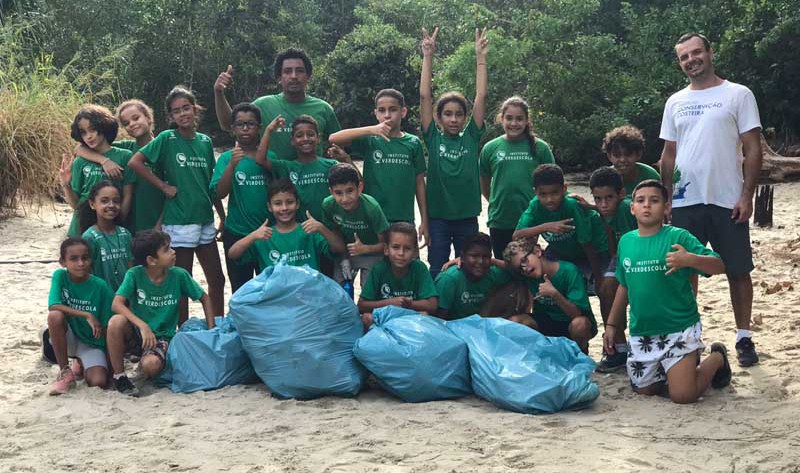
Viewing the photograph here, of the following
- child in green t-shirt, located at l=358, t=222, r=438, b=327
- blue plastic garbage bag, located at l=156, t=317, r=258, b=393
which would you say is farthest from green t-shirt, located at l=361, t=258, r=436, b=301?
blue plastic garbage bag, located at l=156, t=317, r=258, b=393

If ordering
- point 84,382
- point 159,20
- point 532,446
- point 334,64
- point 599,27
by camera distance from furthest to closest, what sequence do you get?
1. point 159,20
2. point 334,64
3. point 599,27
4. point 84,382
5. point 532,446

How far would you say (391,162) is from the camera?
525 centimetres

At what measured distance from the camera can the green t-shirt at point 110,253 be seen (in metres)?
5.02

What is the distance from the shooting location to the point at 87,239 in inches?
196

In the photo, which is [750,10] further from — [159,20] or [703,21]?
[159,20]

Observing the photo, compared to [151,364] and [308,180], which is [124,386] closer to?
[151,364]

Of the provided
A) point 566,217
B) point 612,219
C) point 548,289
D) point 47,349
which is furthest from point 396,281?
point 47,349

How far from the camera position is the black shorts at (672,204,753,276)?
15.6 feet

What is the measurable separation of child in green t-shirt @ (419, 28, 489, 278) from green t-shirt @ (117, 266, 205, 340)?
56.1 inches

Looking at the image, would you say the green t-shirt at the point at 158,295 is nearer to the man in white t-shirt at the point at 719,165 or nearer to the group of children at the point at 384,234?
the group of children at the point at 384,234

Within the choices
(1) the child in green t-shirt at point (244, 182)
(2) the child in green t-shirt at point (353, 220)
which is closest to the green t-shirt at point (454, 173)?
(2) the child in green t-shirt at point (353, 220)

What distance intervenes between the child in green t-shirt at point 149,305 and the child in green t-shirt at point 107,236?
219mm

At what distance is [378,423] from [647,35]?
9.75m

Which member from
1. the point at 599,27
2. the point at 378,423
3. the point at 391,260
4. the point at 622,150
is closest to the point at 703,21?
the point at 599,27
